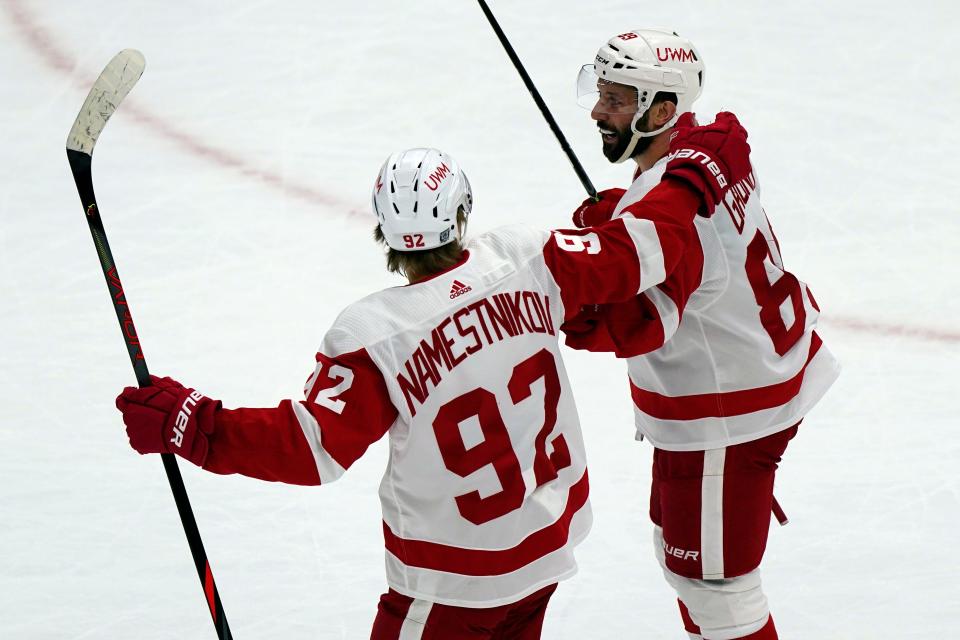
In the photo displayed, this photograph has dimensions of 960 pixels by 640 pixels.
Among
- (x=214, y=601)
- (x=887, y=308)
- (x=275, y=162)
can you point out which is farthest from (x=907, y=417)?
(x=275, y=162)

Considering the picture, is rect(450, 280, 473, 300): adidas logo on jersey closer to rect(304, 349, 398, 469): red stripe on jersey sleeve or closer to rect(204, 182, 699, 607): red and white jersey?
rect(204, 182, 699, 607): red and white jersey

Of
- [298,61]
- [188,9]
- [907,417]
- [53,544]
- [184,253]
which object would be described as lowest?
[907,417]

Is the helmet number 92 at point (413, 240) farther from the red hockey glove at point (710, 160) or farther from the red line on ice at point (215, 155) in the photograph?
the red line on ice at point (215, 155)

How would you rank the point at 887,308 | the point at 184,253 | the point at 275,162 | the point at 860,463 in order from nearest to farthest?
1. the point at 860,463
2. the point at 887,308
3. the point at 184,253
4. the point at 275,162

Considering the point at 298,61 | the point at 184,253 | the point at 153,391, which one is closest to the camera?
the point at 153,391

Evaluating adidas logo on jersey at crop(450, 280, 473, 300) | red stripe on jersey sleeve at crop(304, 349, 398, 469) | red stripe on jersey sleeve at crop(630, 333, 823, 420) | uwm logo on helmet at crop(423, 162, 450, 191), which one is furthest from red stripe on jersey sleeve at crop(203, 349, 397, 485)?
red stripe on jersey sleeve at crop(630, 333, 823, 420)

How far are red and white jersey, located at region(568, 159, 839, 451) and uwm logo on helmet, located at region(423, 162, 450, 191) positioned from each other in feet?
1.54

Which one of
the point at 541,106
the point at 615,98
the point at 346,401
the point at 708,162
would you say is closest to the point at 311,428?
the point at 346,401

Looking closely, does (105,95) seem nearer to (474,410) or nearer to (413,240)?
(413,240)

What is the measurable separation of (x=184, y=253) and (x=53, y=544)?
1708mm

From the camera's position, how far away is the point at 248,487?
367cm

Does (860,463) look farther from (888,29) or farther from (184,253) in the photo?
(888,29)

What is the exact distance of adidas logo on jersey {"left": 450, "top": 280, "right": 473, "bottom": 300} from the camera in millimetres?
2045

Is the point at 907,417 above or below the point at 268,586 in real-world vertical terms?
below
